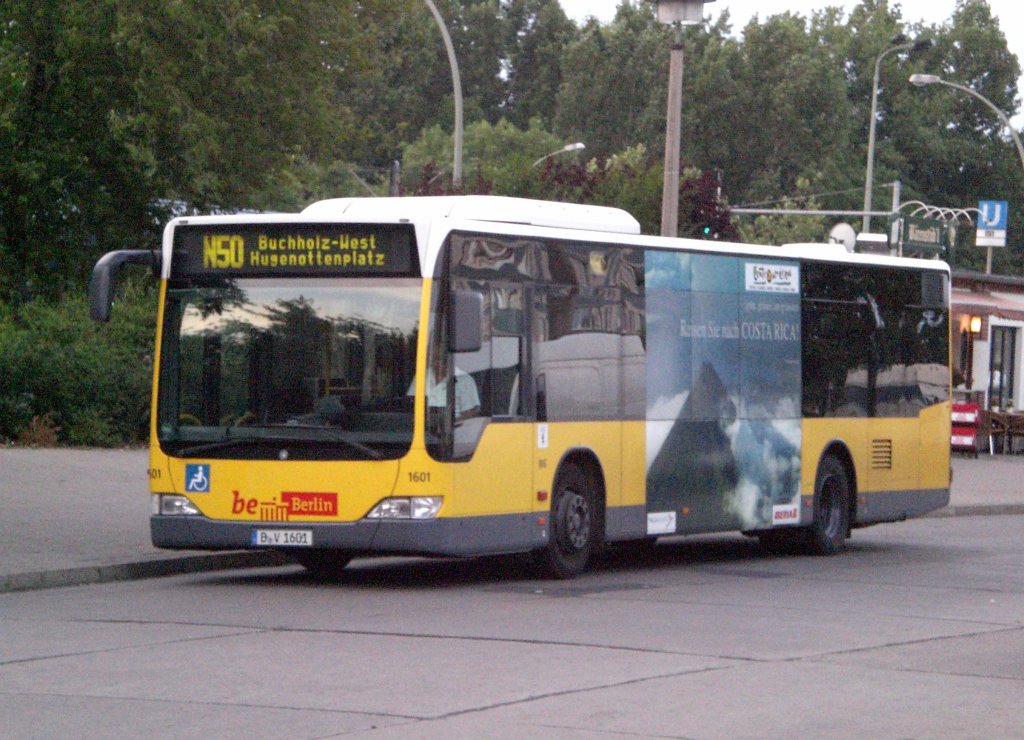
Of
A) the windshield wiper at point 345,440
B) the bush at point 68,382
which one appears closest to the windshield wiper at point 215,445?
the windshield wiper at point 345,440

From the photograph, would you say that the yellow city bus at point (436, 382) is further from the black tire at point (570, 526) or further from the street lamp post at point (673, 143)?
the street lamp post at point (673, 143)

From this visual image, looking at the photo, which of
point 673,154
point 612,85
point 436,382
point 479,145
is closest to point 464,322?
point 436,382

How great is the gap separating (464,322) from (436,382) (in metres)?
0.48

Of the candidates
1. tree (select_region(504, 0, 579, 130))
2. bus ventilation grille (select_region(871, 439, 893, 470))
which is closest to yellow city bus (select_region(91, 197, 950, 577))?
bus ventilation grille (select_region(871, 439, 893, 470))

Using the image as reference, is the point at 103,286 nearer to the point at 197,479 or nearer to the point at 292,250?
the point at 292,250

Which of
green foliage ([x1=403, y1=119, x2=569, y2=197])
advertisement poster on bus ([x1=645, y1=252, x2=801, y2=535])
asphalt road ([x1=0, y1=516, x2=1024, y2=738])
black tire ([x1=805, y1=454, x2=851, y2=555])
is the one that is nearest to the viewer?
Result: asphalt road ([x1=0, y1=516, x2=1024, y2=738])

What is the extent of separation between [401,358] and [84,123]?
1895 centimetres

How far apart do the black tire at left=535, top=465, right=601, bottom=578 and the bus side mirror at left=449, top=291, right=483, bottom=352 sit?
182cm

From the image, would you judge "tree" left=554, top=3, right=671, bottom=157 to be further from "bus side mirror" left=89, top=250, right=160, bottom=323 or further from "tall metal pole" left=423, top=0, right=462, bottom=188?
"bus side mirror" left=89, top=250, right=160, bottom=323

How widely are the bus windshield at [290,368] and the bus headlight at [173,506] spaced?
340 millimetres

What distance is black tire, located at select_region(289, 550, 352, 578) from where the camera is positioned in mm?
15898

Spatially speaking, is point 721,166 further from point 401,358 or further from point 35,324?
point 401,358

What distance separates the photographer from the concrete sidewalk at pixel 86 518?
15.4 m

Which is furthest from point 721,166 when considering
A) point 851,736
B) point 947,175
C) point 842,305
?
point 851,736
